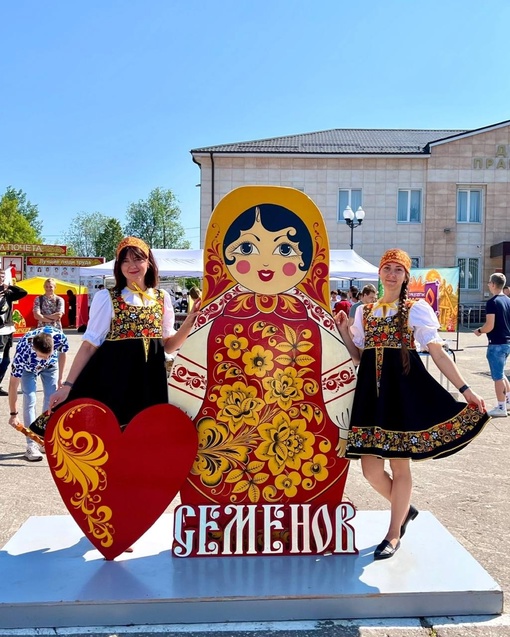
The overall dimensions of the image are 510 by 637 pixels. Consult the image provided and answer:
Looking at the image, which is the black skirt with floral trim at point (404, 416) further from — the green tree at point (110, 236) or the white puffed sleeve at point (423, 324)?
the green tree at point (110, 236)

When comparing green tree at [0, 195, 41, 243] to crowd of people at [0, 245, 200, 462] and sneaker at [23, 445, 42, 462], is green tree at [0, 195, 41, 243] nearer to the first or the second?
sneaker at [23, 445, 42, 462]

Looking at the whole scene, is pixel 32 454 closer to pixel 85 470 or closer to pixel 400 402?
pixel 85 470

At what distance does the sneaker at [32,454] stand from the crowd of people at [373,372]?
267 cm

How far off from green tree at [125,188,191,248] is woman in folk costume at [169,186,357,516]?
62.2 m

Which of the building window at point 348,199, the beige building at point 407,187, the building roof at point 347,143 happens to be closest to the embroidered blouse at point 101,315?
the beige building at point 407,187

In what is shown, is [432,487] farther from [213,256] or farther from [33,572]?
[33,572]

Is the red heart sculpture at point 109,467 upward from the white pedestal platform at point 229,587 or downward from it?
upward

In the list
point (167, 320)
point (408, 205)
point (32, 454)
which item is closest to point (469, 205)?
point (408, 205)

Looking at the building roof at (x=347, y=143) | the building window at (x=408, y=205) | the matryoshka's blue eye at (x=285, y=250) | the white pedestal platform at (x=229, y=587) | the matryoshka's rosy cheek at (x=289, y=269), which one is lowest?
the white pedestal platform at (x=229, y=587)

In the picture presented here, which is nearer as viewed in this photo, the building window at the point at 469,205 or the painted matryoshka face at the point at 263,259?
the painted matryoshka face at the point at 263,259

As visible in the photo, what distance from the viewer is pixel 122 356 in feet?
10.7

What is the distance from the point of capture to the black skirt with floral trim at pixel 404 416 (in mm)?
3096

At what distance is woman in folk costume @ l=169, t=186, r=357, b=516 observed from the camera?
134 inches

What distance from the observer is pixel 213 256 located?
3.45 metres
